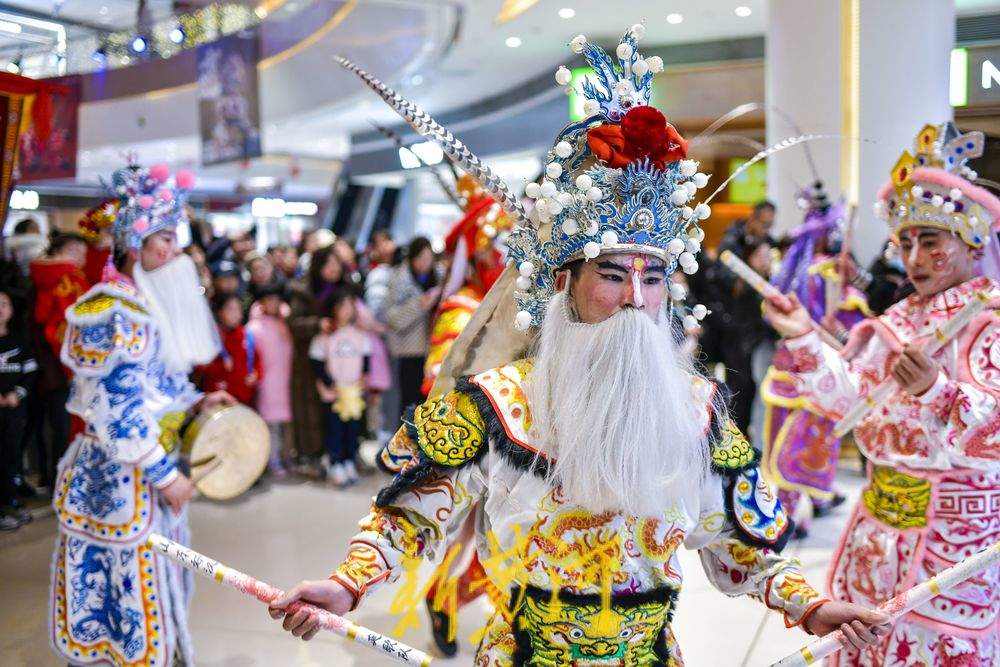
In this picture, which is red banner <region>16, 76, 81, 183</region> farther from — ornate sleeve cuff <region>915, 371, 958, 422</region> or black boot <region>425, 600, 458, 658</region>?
ornate sleeve cuff <region>915, 371, 958, 422</region>

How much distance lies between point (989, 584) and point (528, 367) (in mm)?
1334

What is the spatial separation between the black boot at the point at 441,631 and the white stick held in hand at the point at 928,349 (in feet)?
5.34

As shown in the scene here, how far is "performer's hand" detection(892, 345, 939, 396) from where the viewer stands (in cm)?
223

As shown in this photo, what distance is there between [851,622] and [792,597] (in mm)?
106

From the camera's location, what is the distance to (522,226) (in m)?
1.83

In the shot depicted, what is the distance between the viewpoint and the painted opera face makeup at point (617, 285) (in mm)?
1651

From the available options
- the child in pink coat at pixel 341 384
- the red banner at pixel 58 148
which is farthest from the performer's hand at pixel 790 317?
the child in pink coat at pixel 341 384

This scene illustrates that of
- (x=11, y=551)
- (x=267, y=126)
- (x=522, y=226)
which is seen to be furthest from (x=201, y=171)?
(x=522, y=226)

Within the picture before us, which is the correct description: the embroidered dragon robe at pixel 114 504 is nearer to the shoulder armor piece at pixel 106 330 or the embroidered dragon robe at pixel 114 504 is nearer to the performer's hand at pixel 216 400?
the shoulder armor piece at pixel 106 330

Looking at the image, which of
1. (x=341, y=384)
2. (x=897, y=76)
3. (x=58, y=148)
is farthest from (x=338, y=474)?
(x=897, y=76)

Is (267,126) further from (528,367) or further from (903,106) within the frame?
(528,367)

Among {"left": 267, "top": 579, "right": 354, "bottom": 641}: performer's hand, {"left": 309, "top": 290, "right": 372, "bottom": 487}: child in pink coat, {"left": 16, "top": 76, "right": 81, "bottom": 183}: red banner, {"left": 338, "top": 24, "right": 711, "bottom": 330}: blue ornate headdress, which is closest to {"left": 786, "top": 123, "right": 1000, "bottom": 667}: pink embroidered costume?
{"left": 338, "top": 24, "right": 711, "bottom": 330}: blue ornate headdress

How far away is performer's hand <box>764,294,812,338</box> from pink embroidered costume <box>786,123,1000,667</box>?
0.03 m

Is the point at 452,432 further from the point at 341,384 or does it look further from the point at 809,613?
the point at 341,384
